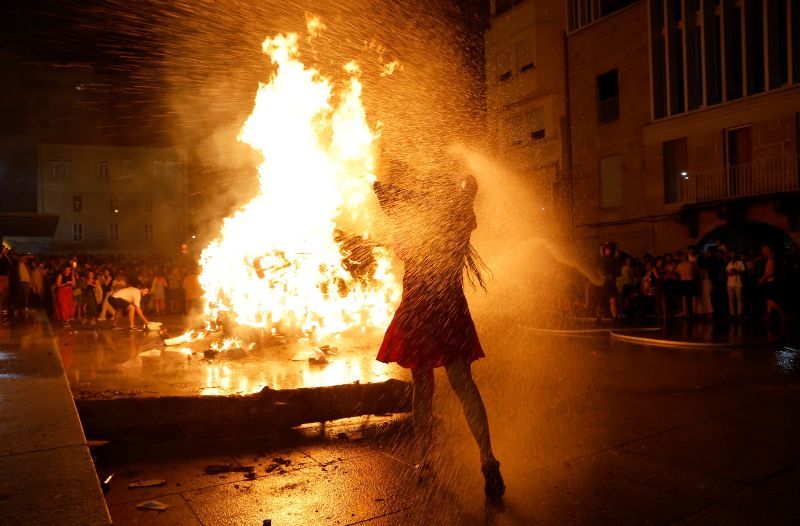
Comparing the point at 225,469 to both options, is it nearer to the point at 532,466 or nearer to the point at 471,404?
the point at 471,404

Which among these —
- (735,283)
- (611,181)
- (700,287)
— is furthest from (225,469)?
(611,181)

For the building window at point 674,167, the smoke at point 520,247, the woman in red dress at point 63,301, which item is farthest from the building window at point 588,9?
the woman in red dress at point 63,301

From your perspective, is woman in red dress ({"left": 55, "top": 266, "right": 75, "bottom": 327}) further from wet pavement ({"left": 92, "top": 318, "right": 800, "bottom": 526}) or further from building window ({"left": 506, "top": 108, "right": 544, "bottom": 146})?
building window ({"left": 506, "top": 108, "right": 544, "bottom": 146})

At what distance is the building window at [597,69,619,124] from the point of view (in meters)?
22.8

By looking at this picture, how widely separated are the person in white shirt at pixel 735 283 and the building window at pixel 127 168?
158 feet

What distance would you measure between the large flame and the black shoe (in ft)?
21.2

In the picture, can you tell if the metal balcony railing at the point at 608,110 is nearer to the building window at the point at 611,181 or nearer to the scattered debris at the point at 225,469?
the building window at the point at 611,181

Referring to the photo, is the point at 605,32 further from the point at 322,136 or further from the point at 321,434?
the point at 321,434

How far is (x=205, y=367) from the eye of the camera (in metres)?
7.34

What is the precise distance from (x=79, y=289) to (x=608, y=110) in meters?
20.0

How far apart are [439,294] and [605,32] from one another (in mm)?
22651

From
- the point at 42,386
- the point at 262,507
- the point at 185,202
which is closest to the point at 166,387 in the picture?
the point at 42,386

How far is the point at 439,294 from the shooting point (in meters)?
3.69

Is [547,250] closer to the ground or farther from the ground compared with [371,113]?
closer to the ground
